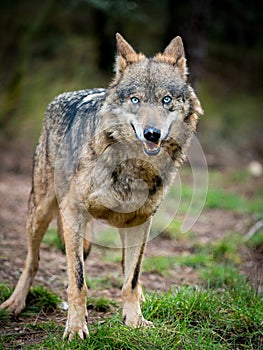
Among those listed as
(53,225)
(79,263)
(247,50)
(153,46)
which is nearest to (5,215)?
(53,225)

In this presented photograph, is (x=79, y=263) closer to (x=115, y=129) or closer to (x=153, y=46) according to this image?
(x=115, y=129)

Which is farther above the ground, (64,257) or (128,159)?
(128,159)

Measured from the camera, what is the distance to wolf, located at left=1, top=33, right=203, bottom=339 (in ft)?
14.2

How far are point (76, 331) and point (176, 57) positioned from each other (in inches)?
94.3

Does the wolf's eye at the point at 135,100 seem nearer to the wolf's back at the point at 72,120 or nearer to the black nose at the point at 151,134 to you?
the black nose at the point at 151,134

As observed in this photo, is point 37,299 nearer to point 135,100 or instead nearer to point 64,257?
point 64,257

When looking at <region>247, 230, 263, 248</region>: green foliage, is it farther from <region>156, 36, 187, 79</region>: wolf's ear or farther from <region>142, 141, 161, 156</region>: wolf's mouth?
<region>142, 141, 161, 156</region>: wolf's mouth

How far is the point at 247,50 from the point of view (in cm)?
1841

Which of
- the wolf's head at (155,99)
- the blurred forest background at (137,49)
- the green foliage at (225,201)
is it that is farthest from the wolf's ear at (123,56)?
the blurred forest background at (137,49)

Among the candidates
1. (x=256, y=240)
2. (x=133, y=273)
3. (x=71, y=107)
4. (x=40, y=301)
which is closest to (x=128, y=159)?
(x=133, y=273)

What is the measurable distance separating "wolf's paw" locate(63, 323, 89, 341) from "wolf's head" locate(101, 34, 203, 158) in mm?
1438

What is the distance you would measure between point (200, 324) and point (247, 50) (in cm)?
1536

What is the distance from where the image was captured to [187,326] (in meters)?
4.37

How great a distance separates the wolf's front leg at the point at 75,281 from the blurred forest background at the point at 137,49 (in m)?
6.73
